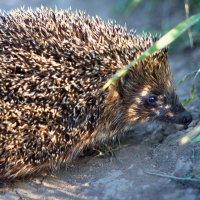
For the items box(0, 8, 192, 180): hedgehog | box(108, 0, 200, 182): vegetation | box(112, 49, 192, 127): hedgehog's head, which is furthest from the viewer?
box(112, 49, 192, 127): hedgehog's head

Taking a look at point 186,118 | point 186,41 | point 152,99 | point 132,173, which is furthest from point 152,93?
point 186,41

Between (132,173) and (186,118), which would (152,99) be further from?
(132,173)

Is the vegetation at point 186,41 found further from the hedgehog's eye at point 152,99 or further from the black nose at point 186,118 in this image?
the hedgehog's eye at point 152,99

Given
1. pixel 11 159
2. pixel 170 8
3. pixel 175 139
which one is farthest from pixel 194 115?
pixel 170 8

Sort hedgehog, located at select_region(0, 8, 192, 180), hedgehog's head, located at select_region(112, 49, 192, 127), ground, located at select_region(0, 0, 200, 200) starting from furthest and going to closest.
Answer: hedgehog's head, located at select_region(112, 49, 192, 127), hedgehog, located at select_region(0, 8, 192, 180), ground, located at select_region(0, 0, 200, 200)

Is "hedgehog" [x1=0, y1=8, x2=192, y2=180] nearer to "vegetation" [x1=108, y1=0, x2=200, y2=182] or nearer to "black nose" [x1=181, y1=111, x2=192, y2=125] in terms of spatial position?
"black nose" [x1=181, y1=111, x2=192, y2=125]

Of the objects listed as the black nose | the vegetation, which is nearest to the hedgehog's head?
the black nose

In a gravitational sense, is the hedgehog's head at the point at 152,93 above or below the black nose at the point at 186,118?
above

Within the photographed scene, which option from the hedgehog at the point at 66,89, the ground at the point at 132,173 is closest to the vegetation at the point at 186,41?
the ground at the point at 132,173
